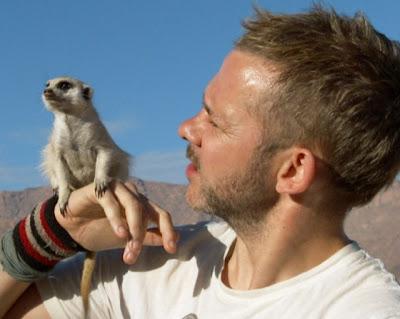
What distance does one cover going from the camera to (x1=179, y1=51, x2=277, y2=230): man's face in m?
2.98

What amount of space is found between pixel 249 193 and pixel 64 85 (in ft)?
10.2

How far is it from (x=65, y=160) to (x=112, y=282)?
1.56 metres

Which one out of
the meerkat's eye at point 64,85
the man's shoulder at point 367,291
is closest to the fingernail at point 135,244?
the man's shoulder at point 367,291

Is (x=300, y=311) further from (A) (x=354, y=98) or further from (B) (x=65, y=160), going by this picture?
(B) (x=65, y=160)

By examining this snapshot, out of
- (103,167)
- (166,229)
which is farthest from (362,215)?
(166,229)

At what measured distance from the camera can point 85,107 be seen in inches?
216

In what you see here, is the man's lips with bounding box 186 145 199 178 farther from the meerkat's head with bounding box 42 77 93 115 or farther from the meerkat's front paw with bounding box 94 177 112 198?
the meerkat's head with bounding box 42 77 93 115

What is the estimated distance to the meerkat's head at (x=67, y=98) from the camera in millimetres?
5500

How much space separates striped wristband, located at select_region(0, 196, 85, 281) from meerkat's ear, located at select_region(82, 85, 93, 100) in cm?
232

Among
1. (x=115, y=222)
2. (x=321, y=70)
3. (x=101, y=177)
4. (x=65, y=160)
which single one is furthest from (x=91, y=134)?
(x=321, y=70)

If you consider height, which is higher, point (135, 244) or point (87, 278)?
point (135, 244)

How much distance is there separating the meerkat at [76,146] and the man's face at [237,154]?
96 centimetres

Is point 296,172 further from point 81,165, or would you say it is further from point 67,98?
point 67,98

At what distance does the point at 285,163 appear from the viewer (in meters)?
2.99
